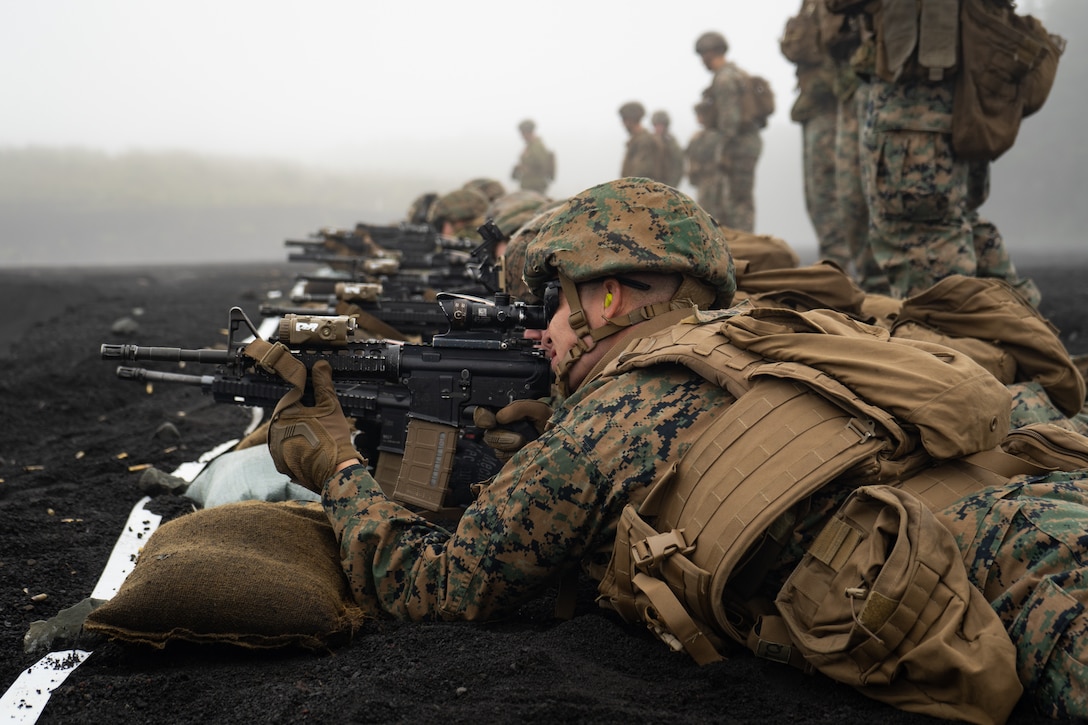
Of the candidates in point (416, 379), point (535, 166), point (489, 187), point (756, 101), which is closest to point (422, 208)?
point (489, 187)

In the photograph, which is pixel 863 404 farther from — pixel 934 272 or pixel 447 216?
pixel 447 216

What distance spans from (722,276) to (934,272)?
2.67 metres

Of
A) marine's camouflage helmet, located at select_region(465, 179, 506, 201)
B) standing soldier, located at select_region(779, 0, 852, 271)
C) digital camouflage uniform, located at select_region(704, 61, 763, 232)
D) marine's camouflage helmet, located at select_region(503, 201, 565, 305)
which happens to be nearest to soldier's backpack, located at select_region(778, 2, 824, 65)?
standing soldier, located at select_region(779, 0, 852, 271)

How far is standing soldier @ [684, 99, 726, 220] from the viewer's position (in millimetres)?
14164

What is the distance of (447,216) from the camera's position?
9.25m

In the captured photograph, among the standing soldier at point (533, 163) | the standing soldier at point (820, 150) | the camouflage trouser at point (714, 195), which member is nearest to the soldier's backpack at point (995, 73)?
the standing soldier at point (820, 150)

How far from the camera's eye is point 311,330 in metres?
2.96

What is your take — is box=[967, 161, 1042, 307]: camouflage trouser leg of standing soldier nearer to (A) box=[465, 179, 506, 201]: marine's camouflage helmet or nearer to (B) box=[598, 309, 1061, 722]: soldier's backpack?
(B) box=[598, 309, 1061, 722]: soldier's backpack

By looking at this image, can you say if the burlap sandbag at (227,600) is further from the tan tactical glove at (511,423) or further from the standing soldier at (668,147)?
the standing soldier at (668,147)

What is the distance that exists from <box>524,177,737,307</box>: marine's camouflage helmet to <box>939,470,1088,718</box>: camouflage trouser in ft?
3.17

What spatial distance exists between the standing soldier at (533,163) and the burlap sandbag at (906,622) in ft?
62.3

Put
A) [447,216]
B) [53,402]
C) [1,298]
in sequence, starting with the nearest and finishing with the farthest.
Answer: [53,402] → [447,216] → [1,298]

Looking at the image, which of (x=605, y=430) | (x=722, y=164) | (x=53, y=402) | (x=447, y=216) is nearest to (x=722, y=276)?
(x=605, y=430)

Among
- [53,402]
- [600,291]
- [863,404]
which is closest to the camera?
[863,404]
